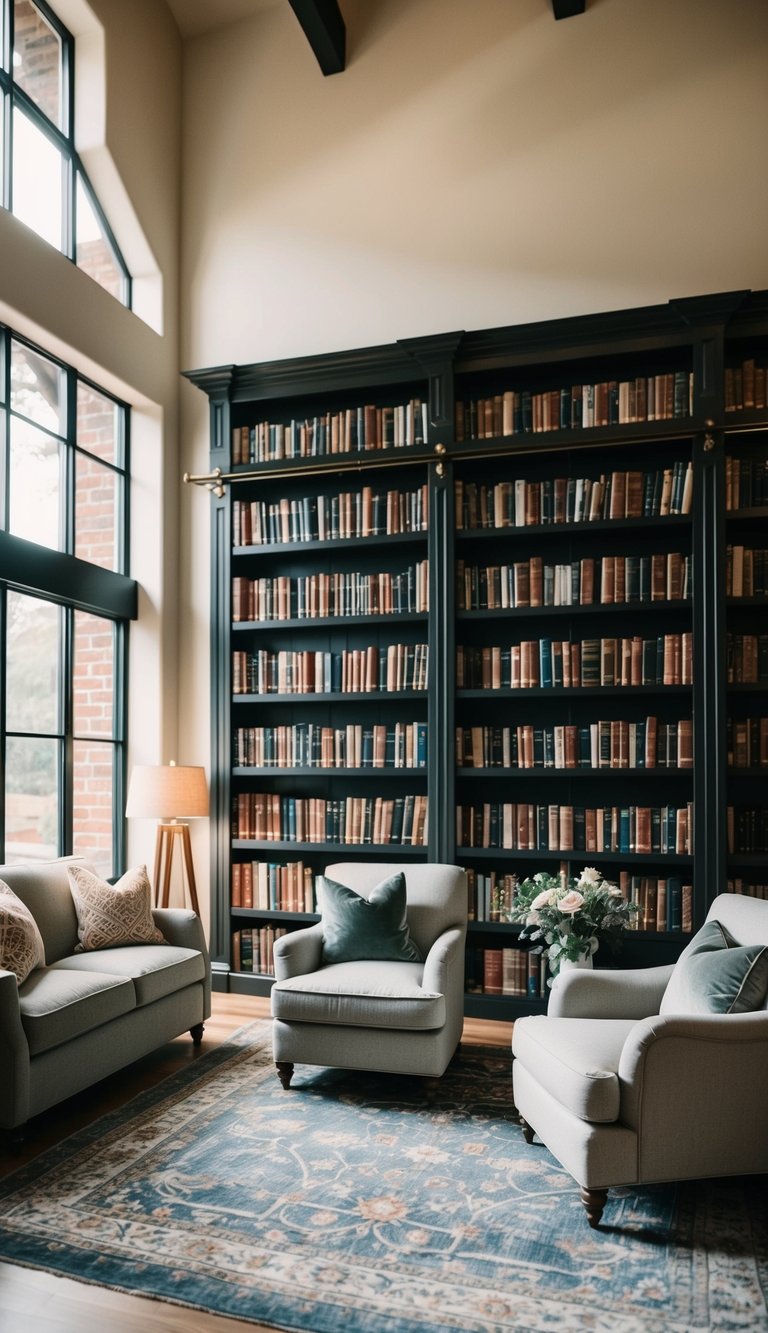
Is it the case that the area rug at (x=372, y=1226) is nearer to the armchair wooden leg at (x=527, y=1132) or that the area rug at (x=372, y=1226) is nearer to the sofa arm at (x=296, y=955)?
the armchair wooden leg at (x=527, y=1132)

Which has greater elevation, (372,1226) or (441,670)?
(441,670)

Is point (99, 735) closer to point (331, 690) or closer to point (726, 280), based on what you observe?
point (331, 690)

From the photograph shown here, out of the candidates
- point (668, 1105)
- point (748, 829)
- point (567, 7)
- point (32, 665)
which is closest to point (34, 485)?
point (32, 665)

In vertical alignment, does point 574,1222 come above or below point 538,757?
below

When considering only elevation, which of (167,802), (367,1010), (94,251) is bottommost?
(367,1010)

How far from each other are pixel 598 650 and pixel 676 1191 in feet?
8.20

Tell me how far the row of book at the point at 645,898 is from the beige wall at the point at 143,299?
200 centimetres

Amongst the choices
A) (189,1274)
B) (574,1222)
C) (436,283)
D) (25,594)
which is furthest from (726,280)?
(189,1274)

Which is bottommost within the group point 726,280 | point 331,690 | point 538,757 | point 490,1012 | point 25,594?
point 490,1012

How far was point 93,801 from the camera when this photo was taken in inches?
210

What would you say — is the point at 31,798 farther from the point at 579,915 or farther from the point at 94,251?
the point at 94,251

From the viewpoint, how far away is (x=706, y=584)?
4.56 meters

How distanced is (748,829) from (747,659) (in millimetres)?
803

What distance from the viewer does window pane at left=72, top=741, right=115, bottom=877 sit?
17.1ft
